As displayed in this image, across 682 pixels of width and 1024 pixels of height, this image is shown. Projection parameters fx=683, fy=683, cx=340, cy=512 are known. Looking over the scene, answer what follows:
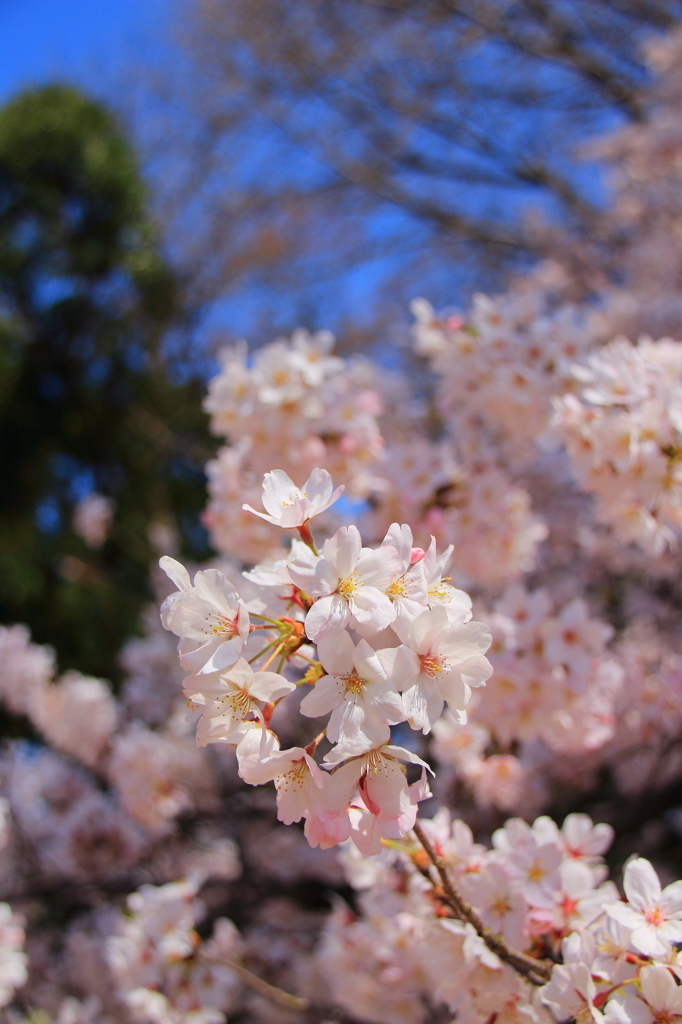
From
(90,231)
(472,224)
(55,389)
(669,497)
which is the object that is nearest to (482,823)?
(669,497)

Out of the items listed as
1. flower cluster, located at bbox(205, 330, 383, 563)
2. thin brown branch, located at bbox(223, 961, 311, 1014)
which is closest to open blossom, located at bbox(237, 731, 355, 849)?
thin brown branch, located at bbox(223, 961, 311, 1014)

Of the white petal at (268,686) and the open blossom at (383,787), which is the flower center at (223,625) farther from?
the open blossom at (383,787)

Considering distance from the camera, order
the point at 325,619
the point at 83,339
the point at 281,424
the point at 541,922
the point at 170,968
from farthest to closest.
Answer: the point at 83,339, the point at 281,424, the point at 170,968, the point at 541,922, the point at 325,619

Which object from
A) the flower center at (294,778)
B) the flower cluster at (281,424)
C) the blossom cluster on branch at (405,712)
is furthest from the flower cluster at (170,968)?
the flower center at (294,778)

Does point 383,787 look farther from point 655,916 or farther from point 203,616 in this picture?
point 655,916

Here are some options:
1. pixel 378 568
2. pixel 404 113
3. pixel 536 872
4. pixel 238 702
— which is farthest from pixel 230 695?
pixel 404 113

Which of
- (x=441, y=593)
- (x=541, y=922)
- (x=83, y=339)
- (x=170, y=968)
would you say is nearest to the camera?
(x=441, y=593)

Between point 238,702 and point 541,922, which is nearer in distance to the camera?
point 238,702
